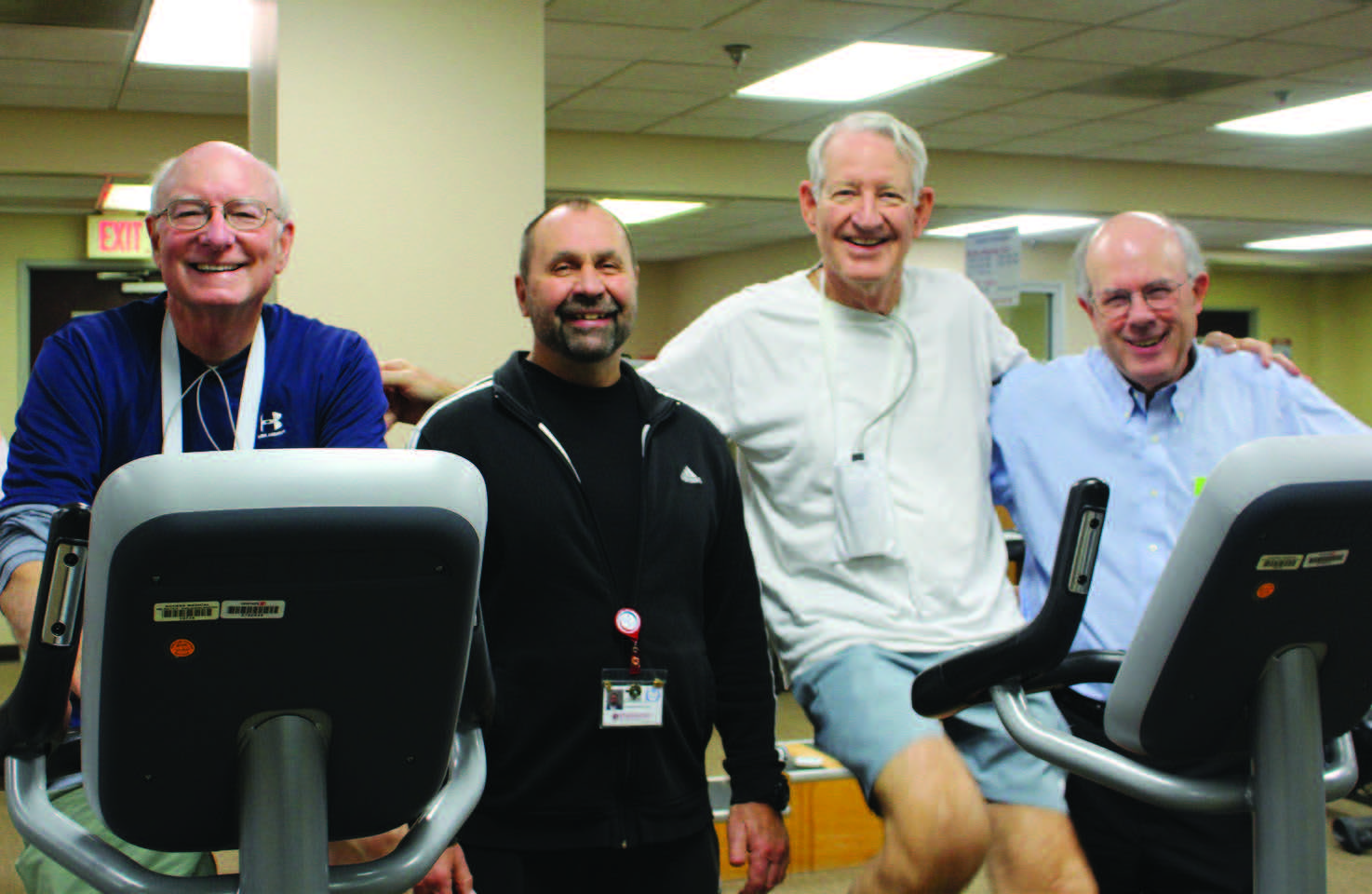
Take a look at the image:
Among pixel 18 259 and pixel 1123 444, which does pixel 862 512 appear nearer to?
pixel 1123 444

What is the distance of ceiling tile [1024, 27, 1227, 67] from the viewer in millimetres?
6219

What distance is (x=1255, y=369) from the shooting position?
2.38 meters

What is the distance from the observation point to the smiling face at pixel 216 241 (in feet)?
6.17

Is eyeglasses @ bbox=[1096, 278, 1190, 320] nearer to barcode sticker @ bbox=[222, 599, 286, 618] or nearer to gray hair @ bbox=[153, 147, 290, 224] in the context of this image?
gray hair @ bbox=[153, 147, 290, 224]

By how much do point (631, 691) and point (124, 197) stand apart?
7477mm

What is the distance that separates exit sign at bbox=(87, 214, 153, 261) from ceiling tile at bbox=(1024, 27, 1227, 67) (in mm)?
6177

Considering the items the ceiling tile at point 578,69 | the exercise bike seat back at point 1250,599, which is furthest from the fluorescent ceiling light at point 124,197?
the exercise bike seat back at point 1250,599

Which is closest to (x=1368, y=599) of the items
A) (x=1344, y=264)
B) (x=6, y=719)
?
(x=6, y=719)

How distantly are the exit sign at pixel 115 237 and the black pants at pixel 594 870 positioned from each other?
8.05m

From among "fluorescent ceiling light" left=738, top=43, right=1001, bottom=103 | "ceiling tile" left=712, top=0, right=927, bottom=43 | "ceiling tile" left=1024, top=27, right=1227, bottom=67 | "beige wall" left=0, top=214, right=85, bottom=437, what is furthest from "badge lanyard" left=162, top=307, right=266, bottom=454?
"beige wall" left=0, top=214, right=85, bottom=437

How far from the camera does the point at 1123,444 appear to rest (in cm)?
229

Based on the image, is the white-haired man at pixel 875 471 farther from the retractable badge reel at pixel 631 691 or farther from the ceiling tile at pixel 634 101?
the ceiling tile at pixel 634 101

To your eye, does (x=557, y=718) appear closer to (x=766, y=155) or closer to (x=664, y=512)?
(x=664, y=512)

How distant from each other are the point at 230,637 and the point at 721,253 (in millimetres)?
13790
